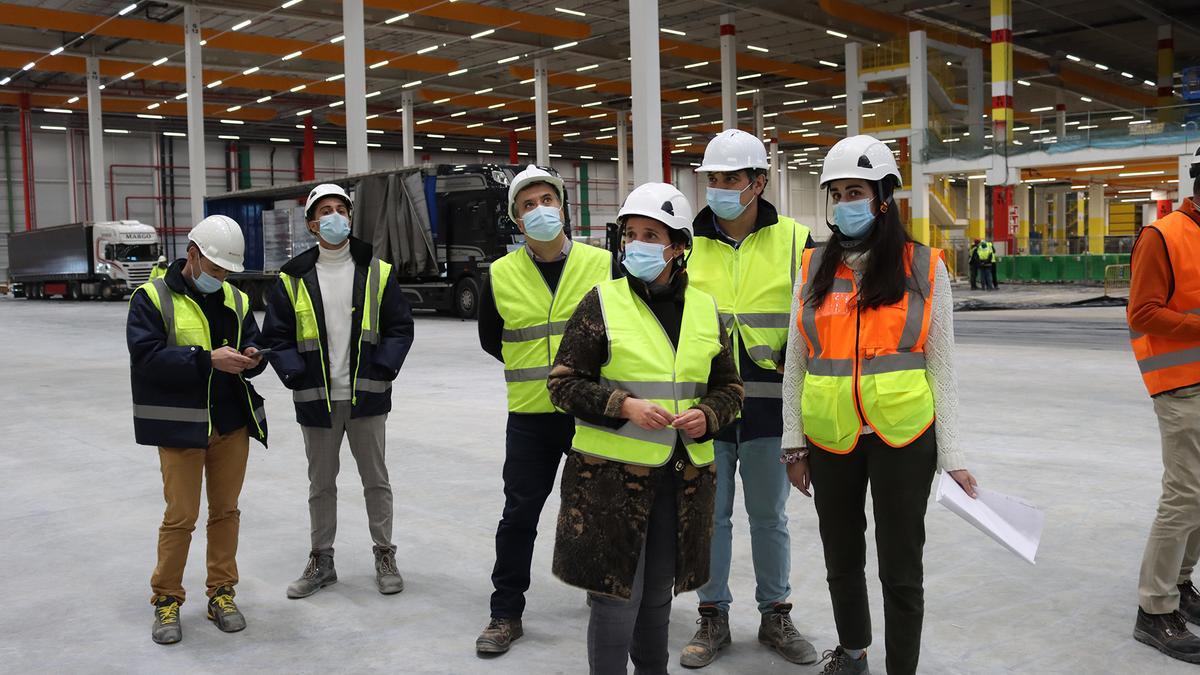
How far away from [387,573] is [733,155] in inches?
94.0

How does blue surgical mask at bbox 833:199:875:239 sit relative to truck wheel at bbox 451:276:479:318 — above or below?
above

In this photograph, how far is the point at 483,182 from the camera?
2012cm

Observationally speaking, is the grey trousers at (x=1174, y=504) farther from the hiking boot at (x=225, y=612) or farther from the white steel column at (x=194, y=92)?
the white steel column at (x=194, y=92)

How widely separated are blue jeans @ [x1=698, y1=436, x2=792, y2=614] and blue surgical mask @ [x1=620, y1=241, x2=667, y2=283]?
939mm

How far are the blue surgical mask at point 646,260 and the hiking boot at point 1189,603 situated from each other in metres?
2.48

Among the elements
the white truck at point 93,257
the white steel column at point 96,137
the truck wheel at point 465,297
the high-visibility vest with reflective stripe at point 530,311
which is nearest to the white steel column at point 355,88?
the truck wheel at point 465,297

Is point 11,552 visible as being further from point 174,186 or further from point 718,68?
Answer: point 174,186

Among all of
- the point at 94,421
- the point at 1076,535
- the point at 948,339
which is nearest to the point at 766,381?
the point at 948,339

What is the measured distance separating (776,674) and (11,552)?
13.1 feet

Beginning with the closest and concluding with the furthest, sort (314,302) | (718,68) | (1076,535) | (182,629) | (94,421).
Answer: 1. (182,629)
2. (314,302)
3. (1076,535)
4. (94,421)
5. (718,68)

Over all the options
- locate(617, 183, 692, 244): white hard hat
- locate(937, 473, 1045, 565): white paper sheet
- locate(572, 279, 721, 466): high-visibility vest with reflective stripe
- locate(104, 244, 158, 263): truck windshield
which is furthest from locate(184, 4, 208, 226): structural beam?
locate(937, 473, 1045, 565): white paper sheet

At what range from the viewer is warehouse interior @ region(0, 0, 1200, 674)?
4.11m

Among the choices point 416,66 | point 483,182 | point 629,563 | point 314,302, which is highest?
point 416,66

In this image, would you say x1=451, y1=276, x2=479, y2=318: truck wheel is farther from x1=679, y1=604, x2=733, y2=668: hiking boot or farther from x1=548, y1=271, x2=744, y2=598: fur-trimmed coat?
x1=548, y1=271, x2=744, y2=598: fur-trimmed coat
